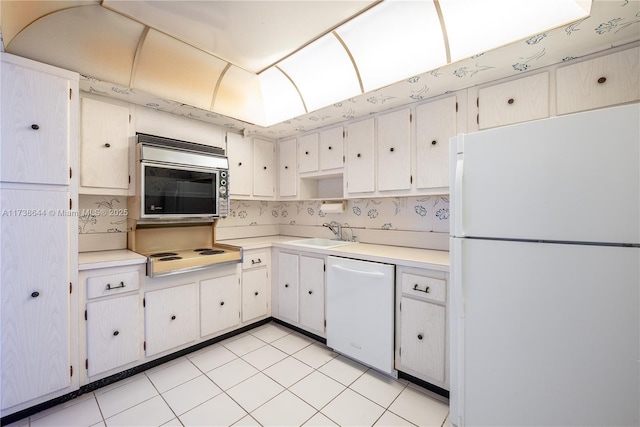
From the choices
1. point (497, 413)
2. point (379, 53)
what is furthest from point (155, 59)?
point (497, 413)

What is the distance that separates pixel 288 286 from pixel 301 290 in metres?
0.19

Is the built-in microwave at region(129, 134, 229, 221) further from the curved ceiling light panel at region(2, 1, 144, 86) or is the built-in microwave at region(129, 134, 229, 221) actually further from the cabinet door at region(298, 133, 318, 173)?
the cabinet door at region(298, 133, 318, 173)

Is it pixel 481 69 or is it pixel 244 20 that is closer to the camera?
pixel 481 69

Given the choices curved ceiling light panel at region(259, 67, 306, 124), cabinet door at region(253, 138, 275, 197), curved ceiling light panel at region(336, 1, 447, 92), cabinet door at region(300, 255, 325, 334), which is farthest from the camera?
cabinet door at region(253, 138, 275, 197)

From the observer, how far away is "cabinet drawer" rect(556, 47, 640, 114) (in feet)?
4.69

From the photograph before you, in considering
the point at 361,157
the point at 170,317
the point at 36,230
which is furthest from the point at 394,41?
the point at 170,317

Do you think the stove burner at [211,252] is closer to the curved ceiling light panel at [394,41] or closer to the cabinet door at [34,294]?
the cabinet door at [34,294]

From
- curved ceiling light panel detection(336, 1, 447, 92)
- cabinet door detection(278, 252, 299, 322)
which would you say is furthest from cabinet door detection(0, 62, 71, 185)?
curved ceiling light panel detection(336, 1, 447, 92)

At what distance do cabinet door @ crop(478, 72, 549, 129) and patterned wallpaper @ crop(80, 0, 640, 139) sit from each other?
3.0 inches

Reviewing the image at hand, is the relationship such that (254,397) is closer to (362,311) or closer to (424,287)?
(362,311)

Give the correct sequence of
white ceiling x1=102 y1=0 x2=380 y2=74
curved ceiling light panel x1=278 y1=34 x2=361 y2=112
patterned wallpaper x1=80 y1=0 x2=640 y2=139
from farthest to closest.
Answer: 1. curved ceiling light panel x1=278 y1=34 x2=361 y2=112
2. white ceiling x1=102 y1=0 x2=380 y2=74
3. patterned wallpaper x1=80 y1=0 x2=640 y2=139

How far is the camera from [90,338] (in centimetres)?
180

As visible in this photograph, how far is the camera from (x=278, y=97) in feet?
9.19

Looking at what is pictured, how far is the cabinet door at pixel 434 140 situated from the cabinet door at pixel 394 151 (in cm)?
9
